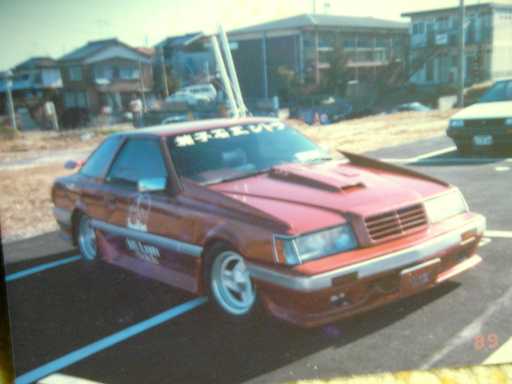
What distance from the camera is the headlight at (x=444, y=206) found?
3492 mm

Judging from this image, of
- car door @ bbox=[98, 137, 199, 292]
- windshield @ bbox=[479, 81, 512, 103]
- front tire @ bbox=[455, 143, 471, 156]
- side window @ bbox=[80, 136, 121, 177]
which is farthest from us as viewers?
front tire @ bbox=[455, 143, 471, 156]

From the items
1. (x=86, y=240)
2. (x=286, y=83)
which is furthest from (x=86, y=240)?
(x=286, y=83)

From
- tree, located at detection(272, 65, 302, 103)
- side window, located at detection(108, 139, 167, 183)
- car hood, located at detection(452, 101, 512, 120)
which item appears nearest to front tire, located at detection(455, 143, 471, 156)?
car hood, located at detection(452, 101, 512, 120)

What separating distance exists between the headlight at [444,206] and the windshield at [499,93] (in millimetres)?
4974

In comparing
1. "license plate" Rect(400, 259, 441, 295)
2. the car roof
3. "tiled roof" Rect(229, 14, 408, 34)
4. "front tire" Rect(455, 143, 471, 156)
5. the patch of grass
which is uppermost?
"tiled roof" Rect(229, 14, 408, 34)

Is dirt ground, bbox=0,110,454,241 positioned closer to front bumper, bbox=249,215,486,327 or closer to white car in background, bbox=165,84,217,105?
white car in background, bbox=165,84,217,105

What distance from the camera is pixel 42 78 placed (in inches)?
140

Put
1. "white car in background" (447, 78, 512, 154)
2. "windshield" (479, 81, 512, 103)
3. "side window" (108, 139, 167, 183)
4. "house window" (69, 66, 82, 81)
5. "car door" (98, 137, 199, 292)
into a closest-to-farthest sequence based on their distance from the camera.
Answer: "car door" (98, 137, 199, 292), "house window" (69, 66, 82, 81), "side window" (108, 139, 167, 183), "windshield" (479, 81, 512, 103), "white car in background" (447, 78, 512, 154)

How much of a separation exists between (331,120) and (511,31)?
958 centimetres

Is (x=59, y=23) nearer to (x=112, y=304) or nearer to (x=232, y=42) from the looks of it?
(x=112, y=304)

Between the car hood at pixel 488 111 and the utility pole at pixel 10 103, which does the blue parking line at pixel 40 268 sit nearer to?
the utility pole at pixel 10 103

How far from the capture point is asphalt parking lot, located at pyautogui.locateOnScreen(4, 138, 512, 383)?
2.89 meters

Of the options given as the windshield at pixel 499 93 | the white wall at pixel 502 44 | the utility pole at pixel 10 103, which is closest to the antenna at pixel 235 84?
the utility pole at pixel 10 103
